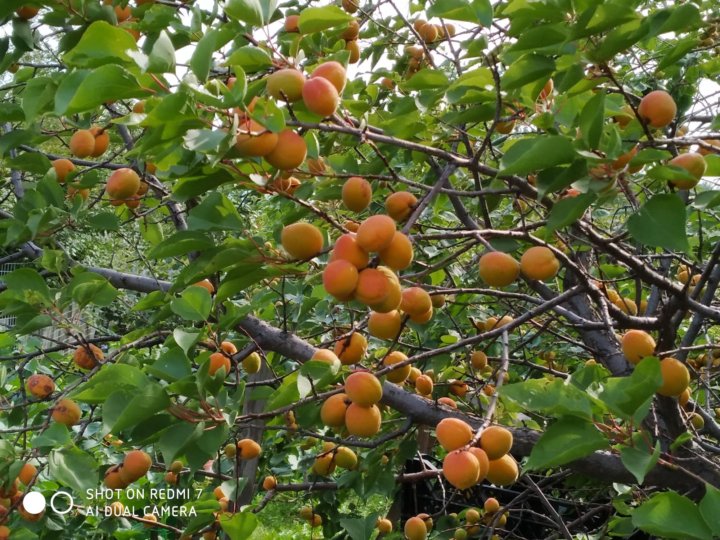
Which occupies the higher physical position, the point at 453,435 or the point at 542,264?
the point at 542,264

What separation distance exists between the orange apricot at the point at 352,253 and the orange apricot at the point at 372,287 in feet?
0.06

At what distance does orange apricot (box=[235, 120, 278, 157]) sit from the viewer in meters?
1.01

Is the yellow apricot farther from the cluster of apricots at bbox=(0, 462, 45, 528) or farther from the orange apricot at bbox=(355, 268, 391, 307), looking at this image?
the cluster of apricots at bbox=(0, 462, 45, 528)

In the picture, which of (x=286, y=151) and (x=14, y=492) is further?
(x=14, y=492)

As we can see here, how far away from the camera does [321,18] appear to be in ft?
4.03

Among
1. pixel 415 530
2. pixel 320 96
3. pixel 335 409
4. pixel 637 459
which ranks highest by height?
pixel 320 96

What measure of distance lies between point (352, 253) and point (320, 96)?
0.78ft

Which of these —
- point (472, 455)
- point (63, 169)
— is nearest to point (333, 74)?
point (472, 455)

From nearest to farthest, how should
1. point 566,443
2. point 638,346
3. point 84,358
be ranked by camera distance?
point 566,443 < point 638,346 < point 84,358

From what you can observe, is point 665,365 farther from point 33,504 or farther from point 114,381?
point 33,504

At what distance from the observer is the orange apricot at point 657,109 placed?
1.20 meters

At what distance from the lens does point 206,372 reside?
1173 millimetres

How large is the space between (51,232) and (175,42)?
63 cm

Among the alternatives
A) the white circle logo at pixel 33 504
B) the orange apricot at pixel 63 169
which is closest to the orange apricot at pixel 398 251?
the orange apricot at pixel 63 169
